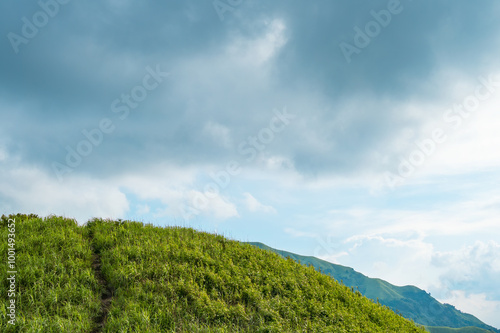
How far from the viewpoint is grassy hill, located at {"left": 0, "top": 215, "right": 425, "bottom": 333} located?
409 inches

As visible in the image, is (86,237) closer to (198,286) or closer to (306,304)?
(198,286)

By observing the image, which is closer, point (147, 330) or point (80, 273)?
point (147, 330)

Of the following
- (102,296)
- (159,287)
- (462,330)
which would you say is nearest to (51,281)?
(102,296)

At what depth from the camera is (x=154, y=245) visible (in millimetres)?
14719

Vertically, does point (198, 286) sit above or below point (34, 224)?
below

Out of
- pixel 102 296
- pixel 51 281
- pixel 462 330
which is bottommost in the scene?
pixel 462 330

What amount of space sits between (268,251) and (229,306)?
6589 millimetres

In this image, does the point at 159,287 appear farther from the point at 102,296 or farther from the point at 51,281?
the point at 51,281

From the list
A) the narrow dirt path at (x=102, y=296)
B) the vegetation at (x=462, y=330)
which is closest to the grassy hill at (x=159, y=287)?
the narrow dirt path at (x=102, y=296)

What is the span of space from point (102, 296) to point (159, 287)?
77.0 inches

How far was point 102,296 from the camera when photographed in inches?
459

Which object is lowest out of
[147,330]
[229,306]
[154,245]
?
[147,330]

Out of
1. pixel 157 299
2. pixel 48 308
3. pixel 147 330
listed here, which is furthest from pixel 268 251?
pixel 48 308

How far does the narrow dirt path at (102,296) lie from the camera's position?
10.2 metres
